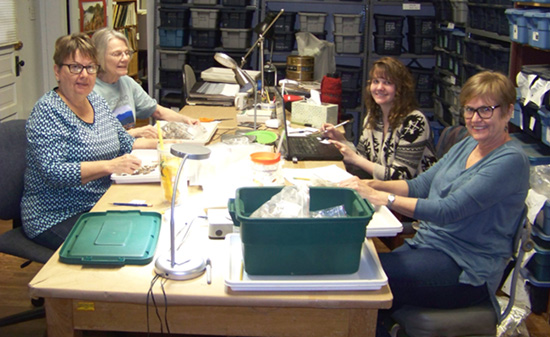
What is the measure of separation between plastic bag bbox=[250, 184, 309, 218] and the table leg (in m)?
0.50

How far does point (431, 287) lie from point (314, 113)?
5.24 feet

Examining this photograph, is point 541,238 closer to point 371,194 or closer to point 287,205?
point 371,194

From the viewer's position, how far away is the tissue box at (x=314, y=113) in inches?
122

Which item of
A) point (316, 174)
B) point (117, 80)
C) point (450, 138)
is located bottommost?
point (316, 174)

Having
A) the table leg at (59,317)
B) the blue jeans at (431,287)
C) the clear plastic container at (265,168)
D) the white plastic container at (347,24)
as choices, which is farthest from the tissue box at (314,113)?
the white plastic container at (347,24)

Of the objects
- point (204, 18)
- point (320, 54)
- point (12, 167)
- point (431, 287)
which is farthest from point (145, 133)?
point (204, 18)

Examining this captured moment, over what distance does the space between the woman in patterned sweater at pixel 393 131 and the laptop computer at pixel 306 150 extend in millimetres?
62

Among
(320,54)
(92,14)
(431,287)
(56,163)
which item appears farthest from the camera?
(92,14)

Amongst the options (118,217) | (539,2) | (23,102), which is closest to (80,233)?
(118,217)

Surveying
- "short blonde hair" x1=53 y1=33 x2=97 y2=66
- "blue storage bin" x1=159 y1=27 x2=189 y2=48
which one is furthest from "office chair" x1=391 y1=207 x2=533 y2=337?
"blue storage bin" x1=159 y1=27 x2=189 y2=48

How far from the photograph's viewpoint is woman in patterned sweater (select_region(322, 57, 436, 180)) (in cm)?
246

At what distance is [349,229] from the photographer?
130cm

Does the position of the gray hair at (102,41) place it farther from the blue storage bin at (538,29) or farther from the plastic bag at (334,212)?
the blue storage bin at (538,29)

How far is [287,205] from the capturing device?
1403mm
